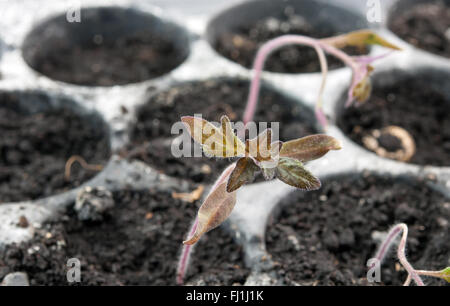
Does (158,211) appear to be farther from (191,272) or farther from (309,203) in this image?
(309,203)

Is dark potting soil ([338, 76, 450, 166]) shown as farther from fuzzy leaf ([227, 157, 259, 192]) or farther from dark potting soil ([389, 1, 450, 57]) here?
fuzzy leaf ([227, 157, 259, 192])

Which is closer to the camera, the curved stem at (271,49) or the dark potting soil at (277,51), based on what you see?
the curved stem at (271,49)

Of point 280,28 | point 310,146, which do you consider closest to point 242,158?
point 310,146

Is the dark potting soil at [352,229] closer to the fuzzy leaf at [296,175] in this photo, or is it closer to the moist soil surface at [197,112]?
the moist soil surface at [197,112]

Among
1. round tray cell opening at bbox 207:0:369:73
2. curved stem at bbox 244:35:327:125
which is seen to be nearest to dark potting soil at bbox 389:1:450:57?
round tray cell opening at bbox 207:0:369:73

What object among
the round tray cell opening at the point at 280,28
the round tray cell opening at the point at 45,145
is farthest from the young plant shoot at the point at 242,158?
the round tray cell opening at the point at 280,28
